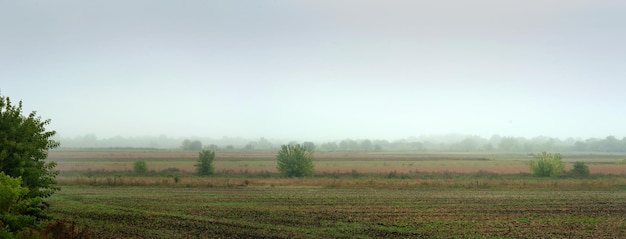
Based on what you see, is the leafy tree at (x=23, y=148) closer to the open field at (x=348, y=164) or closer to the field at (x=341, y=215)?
the field at (x=341, y=215)

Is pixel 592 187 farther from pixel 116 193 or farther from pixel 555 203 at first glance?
pixel 116 193

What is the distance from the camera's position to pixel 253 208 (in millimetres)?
31984

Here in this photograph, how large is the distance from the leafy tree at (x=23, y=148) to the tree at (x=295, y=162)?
46669 mm

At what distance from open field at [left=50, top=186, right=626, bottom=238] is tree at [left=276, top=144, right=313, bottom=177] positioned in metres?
24.9

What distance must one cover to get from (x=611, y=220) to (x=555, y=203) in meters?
7.99

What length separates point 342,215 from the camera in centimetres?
2877

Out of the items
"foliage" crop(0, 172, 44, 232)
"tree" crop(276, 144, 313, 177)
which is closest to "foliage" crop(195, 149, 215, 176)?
"tree" crop(276, 144, 313, 177)

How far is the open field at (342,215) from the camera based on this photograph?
22984 millimetres

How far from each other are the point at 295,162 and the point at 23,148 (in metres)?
48.5

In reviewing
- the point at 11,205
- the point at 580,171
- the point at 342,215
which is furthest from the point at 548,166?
the point at 11,205

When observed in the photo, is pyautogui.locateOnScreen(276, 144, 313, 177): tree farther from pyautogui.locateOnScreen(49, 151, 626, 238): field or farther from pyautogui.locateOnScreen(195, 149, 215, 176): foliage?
pyautogui.locateOnScreen(49, 151, 626, 238): field

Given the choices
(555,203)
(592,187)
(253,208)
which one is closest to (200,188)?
(253,208)

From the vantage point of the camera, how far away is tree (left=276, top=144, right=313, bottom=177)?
66938mm

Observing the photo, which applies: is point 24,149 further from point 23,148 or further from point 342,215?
point 342,215
